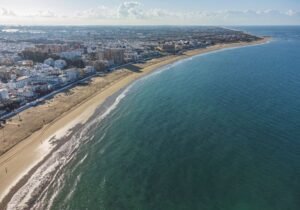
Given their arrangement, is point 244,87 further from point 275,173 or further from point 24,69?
point 24,69

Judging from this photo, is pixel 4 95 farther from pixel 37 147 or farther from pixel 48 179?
pixel 48 179

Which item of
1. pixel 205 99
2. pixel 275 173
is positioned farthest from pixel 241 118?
pixel 275 173

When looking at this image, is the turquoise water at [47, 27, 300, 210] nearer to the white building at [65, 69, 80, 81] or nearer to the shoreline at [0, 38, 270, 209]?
the shoreline at [0, 38, 270, 209]

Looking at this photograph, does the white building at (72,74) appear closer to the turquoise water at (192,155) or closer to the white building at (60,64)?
the white building at (60,64)

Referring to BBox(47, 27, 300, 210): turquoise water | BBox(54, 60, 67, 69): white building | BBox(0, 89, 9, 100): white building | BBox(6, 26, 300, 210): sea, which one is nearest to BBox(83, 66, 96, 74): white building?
BBox(54, 60, 67, 69): white building

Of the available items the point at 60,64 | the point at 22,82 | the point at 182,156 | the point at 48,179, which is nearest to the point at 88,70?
the point at 60,64
